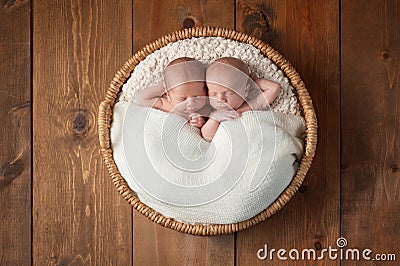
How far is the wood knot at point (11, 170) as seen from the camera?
137 centimetres

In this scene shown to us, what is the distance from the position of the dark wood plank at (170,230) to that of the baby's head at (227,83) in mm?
221

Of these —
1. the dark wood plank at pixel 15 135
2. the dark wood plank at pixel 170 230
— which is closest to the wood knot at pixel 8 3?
the dark wood plank at pixel 15 135

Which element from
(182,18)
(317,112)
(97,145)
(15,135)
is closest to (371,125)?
(317,112)

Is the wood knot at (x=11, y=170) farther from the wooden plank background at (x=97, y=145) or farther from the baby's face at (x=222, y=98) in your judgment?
the baby's face at (x=222, y=98)

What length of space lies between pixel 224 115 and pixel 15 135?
1.65 feet

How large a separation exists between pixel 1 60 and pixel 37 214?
14.1 inches

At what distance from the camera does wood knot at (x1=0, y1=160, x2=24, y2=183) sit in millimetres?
1367

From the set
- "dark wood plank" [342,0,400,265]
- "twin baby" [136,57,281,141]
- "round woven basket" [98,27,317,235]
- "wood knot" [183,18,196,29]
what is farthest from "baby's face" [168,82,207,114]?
"dark wood plank" [342,0,400,265]

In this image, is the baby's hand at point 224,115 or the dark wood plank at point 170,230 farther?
the dark wood plank at point 170,230

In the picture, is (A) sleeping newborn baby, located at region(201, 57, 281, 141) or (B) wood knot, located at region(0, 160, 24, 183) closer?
(A) sleeping newborn baby, located at region(201, 57, 281, 141)

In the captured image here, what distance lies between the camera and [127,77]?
4.11ft

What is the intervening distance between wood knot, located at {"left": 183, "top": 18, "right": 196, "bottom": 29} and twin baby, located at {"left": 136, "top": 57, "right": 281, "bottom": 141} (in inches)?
7.9

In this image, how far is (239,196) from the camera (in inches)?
46.3

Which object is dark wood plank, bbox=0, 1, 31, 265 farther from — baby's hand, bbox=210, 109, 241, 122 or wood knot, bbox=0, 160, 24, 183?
baby's hand, bbox=210, 109, 241, 122
